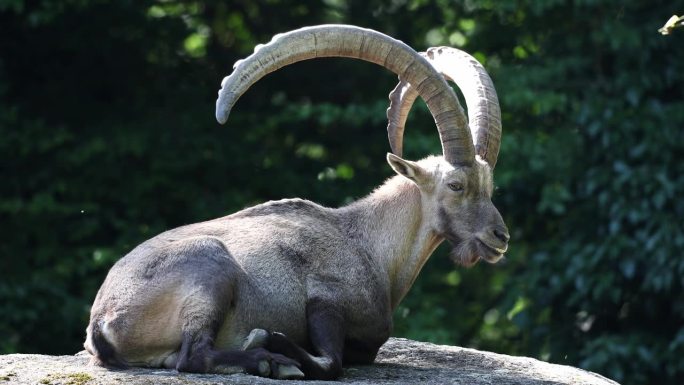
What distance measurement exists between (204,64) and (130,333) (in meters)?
9.84

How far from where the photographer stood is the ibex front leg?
24.0 ft

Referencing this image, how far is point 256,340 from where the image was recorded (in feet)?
24.1

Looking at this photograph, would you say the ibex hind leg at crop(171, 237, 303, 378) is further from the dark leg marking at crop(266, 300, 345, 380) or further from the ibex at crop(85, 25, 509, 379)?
the dark leg marking at crop(266, 300, 345, 380)

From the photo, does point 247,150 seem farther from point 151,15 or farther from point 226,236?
point 226,236

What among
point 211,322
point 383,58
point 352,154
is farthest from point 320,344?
point 352,154

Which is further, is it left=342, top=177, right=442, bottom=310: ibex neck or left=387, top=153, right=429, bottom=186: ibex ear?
left=342, top=177, right=442, bottom=310: ibex neck

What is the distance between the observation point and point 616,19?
14.9 meters

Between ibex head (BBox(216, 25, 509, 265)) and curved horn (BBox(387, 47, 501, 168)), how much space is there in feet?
0.03

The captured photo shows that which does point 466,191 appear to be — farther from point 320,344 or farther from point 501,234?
point 320,344

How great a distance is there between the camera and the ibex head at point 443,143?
7.87m

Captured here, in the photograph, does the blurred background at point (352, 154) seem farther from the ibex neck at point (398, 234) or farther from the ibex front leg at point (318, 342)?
the ibex front leg at point (318, 342)

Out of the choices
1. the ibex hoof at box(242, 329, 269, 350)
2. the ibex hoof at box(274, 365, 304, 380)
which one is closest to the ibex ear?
the ibex hoof at box(242, 329, 269, 350)

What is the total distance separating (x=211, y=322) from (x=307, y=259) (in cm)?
95

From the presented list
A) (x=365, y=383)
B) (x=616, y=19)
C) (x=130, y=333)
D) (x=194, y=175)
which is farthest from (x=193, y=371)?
(x=616, y=19)
